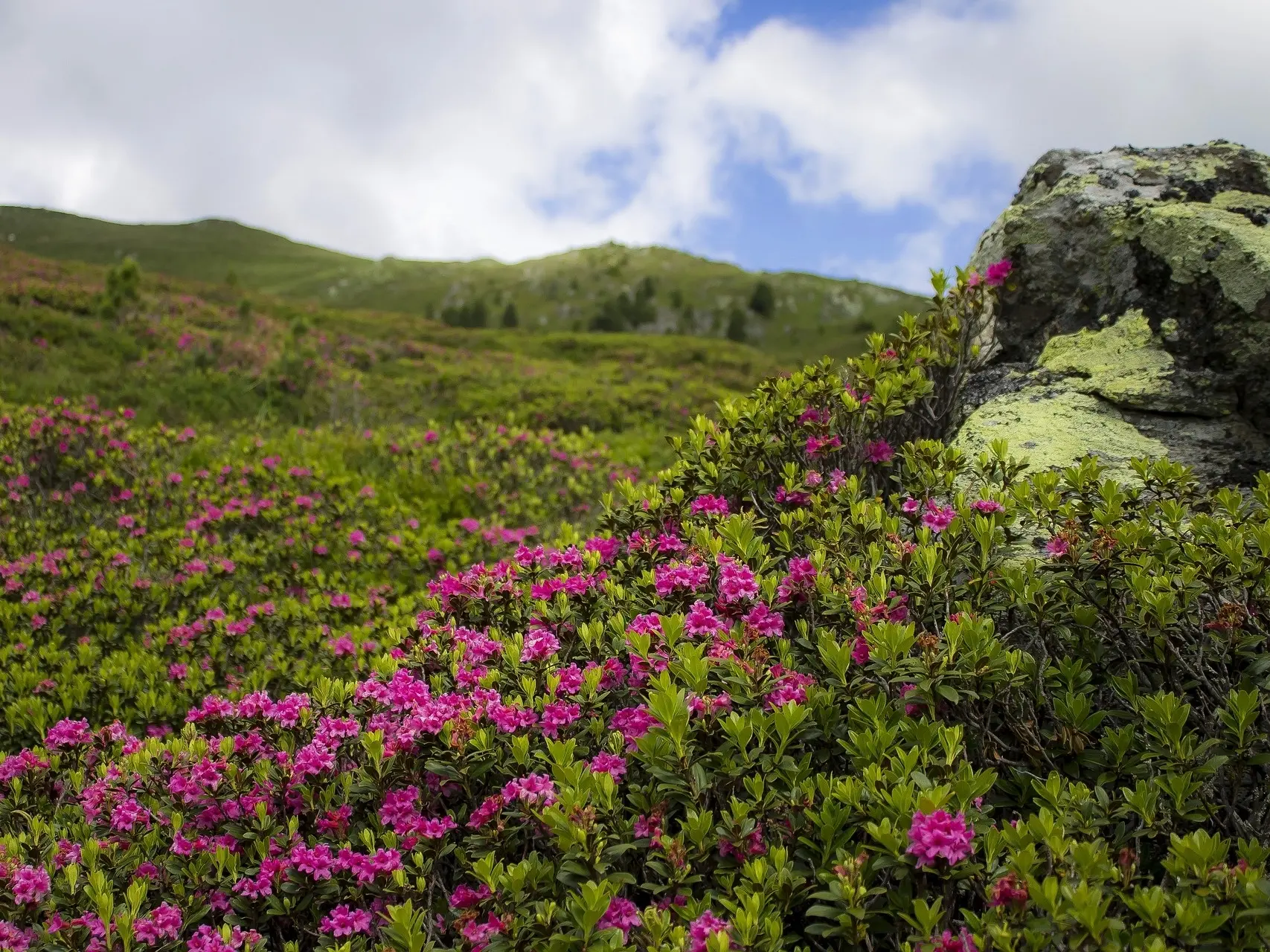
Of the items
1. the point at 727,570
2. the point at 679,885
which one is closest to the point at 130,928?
the point at 679,885

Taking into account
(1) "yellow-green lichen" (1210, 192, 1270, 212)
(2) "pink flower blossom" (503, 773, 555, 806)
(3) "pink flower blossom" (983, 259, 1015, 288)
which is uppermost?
(1) "yellow-green lichen" (1210, 192, 1270, 212)

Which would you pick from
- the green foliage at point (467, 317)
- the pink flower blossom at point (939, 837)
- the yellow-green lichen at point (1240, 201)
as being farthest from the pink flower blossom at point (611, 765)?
the green foliage at point (467, 317)

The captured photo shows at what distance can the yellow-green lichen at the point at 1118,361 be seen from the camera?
4.28 meters

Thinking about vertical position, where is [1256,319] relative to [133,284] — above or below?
below

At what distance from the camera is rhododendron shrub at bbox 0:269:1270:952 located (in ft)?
6.82

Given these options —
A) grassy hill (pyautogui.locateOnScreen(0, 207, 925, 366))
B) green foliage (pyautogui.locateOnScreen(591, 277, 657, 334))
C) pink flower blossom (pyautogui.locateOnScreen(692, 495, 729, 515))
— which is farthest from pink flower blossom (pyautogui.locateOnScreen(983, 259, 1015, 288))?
green foliage (pyautogui.locateOnScreen(591, 277, 657, 334))

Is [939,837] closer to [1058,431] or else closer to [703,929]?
[703,929]

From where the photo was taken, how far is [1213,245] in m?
4.24

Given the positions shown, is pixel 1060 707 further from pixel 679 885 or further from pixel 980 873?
pixel 679 885

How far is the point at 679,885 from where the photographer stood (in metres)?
2.28

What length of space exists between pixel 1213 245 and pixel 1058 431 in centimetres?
139

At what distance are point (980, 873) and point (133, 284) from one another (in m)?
24.8

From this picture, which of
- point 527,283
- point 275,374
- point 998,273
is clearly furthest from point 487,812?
point 527,283

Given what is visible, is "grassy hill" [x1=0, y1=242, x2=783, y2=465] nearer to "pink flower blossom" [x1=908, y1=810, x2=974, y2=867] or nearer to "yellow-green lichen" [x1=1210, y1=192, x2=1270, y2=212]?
"yellow-green lichen" [x1=1210, y1=192, x2=1270, y2=212]
